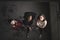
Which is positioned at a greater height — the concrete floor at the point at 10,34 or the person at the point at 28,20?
the person at the point at 28,20

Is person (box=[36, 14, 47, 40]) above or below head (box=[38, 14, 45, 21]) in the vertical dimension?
below

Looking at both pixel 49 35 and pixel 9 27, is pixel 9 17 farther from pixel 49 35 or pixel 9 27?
pixel 49 35

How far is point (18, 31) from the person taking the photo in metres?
0.98

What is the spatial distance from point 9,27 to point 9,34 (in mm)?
38

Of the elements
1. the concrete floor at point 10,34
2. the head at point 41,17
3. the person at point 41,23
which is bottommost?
the concrete floor at point 10,34

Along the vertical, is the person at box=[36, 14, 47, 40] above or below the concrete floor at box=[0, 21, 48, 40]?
above

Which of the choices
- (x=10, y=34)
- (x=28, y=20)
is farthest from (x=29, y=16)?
(x=10, y=34)

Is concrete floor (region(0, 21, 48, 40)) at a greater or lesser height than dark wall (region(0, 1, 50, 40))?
lesser

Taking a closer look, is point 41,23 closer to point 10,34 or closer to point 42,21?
point 42,21

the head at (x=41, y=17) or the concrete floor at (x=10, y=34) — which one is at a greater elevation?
the head at (x=41, y=17)

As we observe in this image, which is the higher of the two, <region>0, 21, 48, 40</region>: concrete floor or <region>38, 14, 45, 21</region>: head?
<region>38, 14, 45, 21</region>: head

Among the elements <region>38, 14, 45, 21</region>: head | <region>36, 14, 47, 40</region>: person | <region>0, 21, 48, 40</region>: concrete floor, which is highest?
<region>38, 14, 45, 21</region>: head

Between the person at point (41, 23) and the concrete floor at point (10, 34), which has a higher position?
the person at point (41, 23)

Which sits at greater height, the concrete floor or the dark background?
the dark background
